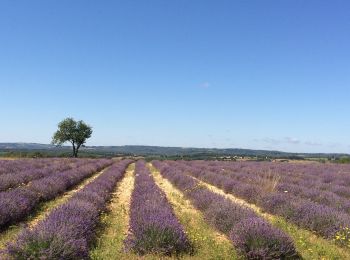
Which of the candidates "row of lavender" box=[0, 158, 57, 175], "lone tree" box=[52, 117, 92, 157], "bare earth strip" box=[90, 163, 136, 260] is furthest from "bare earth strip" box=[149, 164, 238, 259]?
"lone tree" box=[52, 117, 92, 157]

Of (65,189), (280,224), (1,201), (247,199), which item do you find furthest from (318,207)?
(65,189)

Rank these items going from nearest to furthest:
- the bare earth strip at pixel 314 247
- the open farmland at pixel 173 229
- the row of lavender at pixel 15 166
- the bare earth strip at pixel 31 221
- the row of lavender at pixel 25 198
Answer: the open farmland at pixel 173 229 < the bare earth strip at pixel 314 247 < the bare earth strip at pixel 31 221 < the row of lavender at pixel 25 198 < the row of lavender at pixel 15 166

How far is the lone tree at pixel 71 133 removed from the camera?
2419 inches

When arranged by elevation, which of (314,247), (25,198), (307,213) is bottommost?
(314,247)

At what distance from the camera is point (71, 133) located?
202 ft

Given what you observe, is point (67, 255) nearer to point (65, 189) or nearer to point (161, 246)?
point (161, 246)

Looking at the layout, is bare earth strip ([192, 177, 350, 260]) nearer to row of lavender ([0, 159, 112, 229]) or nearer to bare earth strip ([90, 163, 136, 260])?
bare earth strip ([90, 163, 136, 260])

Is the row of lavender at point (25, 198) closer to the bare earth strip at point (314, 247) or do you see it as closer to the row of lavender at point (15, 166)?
the row of lavender at point (15, 166)

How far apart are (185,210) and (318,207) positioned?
3.37 metres

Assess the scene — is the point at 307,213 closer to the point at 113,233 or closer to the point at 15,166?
the point at 113,233

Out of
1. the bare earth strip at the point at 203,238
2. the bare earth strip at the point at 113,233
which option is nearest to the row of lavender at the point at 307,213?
the bare earth strip at the point at 203,238

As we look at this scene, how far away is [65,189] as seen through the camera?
14.5m

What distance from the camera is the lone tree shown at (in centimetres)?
6144

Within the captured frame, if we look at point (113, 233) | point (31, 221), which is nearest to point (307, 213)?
point (113, 233)
